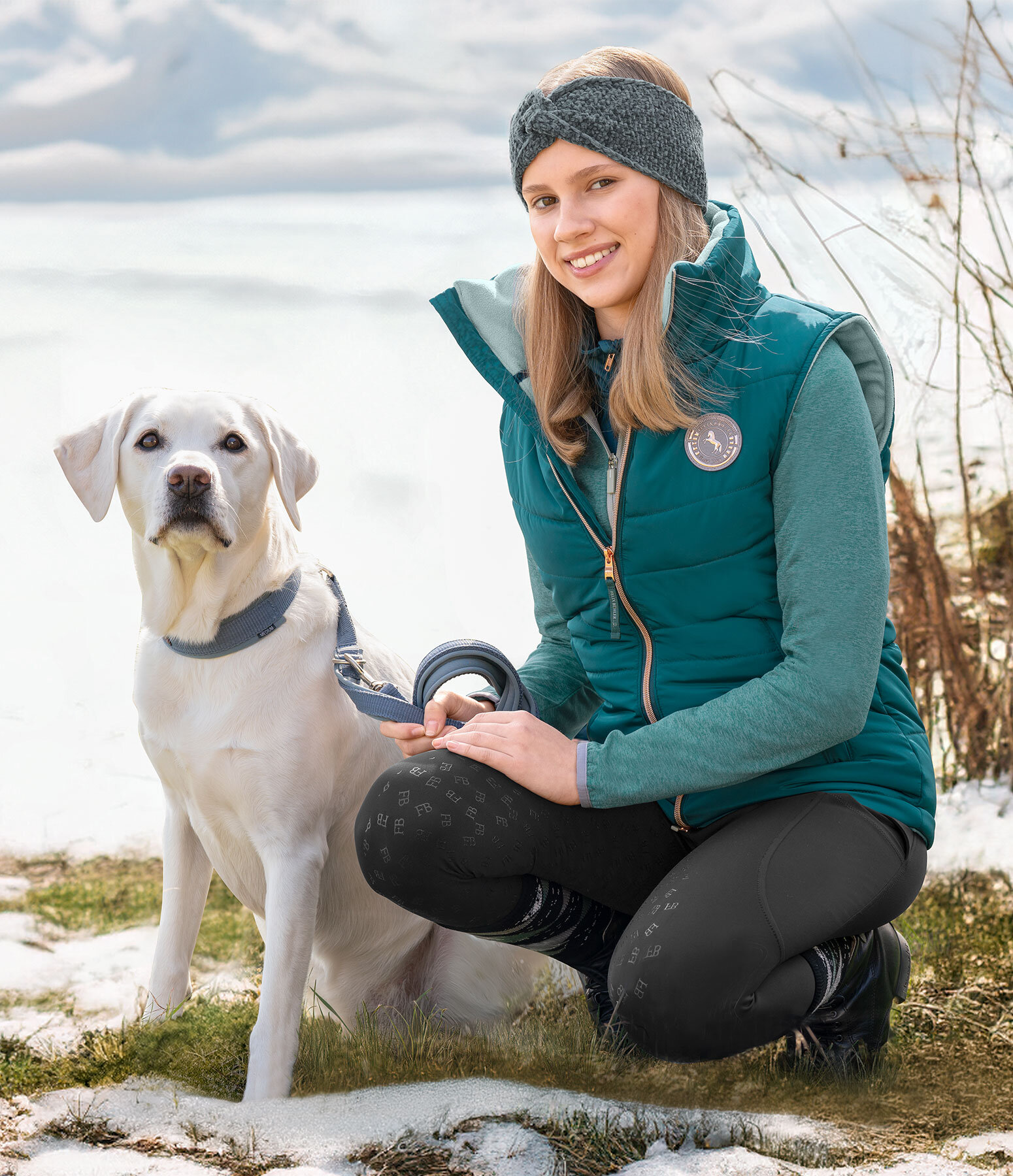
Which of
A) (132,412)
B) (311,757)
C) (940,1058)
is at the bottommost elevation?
(940,1058)

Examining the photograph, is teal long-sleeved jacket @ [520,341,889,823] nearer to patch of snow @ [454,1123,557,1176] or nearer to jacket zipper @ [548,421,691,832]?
jacket zipper @ [548,421,691,832]

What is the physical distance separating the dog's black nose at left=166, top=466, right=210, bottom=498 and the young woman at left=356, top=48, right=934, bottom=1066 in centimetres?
56

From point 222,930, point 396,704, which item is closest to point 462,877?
point 396,704

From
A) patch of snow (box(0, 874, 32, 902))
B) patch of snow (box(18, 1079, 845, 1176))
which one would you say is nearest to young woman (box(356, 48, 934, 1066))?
patch of snow (box(18, 1079, 845, 1176))

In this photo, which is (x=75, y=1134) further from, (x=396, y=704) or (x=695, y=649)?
(x=695, y=649)

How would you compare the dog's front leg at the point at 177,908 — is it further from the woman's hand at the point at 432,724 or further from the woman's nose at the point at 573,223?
the woman's nose at the point at 573,223

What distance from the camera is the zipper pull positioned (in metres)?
1.87

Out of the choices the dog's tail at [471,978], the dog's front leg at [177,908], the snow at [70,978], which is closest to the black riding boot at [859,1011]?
the dog's tail at [471,978]

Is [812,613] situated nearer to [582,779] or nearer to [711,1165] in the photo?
[582,779]

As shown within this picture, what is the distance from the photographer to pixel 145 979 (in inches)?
113

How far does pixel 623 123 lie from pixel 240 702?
121 centimetres

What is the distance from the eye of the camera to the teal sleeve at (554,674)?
2227 mm

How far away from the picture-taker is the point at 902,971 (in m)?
1.98

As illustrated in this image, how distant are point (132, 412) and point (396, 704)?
740 mm
